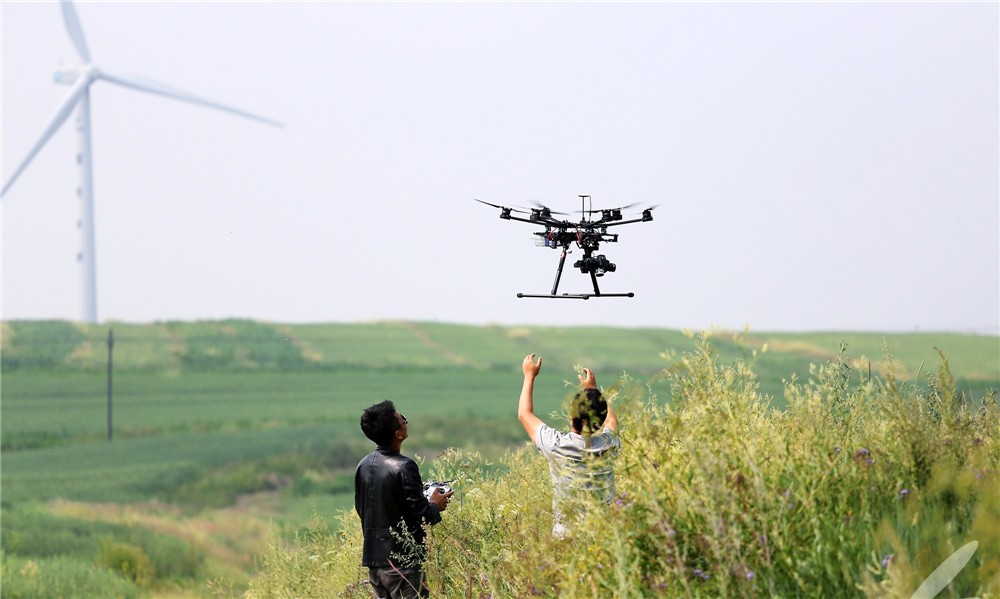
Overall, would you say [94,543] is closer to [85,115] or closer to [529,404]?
[85,115]

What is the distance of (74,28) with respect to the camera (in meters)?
52.3

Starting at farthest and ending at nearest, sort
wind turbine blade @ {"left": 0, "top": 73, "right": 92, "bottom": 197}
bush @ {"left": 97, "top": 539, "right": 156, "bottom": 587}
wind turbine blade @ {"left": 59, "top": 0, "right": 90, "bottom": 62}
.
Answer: wind turbine blade @ {"left": 59, "top": 0, "right": 90, "bottom": 62}, wind turbine blade @ {"left": 0, "top": 73, "right": 92, "bottom": 197}, bush @ {"left": 97, "top": 539, "right": 156, "bottom": 587}

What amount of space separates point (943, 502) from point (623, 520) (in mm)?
1908

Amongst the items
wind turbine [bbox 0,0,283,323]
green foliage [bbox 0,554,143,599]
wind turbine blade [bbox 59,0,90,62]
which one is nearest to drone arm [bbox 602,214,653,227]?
green foliage [bbox 0,554,143,599]

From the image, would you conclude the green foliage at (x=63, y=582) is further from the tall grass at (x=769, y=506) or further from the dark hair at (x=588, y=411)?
the dark hair at (x=588, y=411)

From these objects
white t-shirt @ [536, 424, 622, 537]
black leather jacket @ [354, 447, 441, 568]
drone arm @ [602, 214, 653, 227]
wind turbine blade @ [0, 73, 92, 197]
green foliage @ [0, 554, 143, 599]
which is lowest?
green foliage @ [0, 554, 143, 599]

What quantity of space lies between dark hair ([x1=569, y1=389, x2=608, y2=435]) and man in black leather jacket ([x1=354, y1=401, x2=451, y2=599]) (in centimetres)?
141

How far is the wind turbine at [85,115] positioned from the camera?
156 feet

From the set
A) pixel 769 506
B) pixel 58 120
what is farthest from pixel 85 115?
pixel 769 506

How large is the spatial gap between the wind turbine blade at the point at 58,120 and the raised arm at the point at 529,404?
132 feet

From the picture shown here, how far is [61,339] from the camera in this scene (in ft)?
262

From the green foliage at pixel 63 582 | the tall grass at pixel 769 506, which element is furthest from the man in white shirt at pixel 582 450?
the green foliage at pixel 63 582

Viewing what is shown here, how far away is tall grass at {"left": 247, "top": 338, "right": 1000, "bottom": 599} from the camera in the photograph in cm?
597

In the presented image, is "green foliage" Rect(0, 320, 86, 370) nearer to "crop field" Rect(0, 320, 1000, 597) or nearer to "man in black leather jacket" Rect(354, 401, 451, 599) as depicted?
"crop field" Rect(0, 320, 1000, 597)
